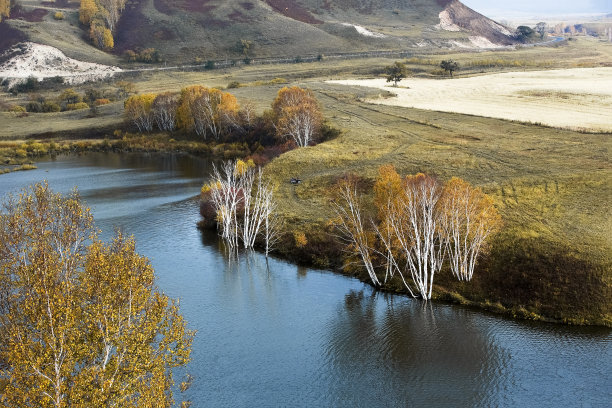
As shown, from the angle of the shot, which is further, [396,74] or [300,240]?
[396,74]

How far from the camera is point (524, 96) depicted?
112000 millimetres

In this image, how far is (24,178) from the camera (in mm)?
82938

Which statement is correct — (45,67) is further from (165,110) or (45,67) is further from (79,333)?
(79,333)

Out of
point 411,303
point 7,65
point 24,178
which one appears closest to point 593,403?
point 411,303

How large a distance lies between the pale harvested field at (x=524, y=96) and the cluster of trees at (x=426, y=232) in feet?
144

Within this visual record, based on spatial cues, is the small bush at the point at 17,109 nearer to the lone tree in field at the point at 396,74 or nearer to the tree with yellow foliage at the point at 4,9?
the tree with yellow foliage at the point at 4,9

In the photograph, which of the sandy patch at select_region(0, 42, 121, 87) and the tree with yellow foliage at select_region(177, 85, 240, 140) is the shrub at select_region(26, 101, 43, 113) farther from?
the tree with yellow foliage at select_region(177, 85, 240, 140)

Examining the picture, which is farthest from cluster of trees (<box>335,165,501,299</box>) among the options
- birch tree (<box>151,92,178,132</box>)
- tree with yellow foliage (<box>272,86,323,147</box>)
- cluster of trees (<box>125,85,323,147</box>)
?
birch tree (<box>151,92,178,132</box>)

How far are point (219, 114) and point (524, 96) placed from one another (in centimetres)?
5788

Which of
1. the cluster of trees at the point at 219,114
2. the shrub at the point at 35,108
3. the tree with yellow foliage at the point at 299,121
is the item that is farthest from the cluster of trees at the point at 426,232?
the shrub at the point at 35,108

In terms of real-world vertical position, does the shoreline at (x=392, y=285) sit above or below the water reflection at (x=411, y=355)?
above

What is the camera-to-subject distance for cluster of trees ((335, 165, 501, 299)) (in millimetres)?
42656

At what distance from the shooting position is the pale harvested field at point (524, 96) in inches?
3570

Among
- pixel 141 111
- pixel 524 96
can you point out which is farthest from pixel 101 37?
pixel 524 96
